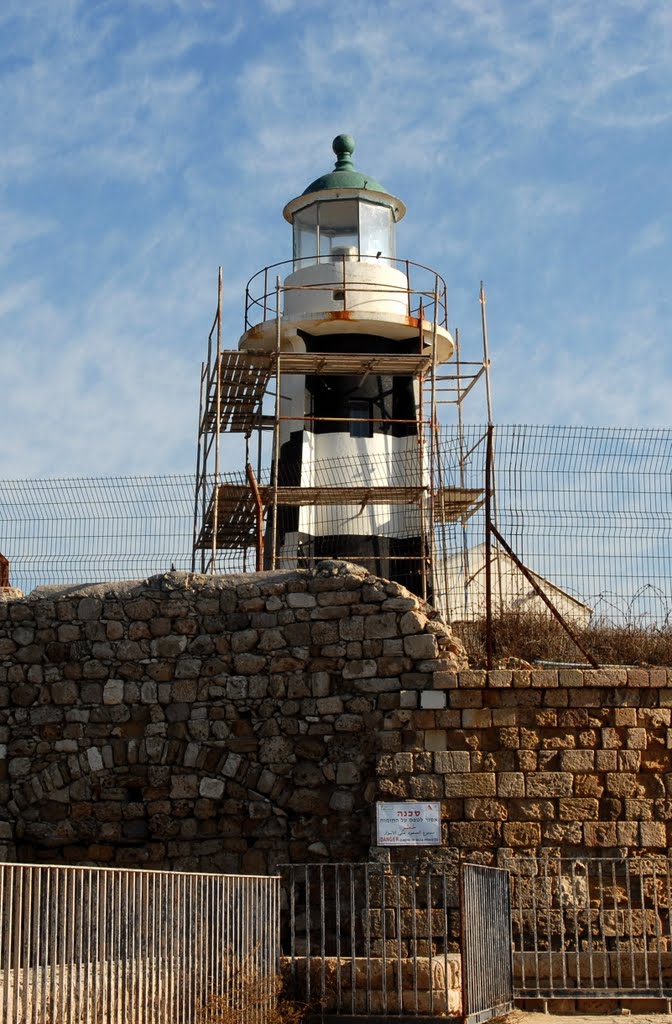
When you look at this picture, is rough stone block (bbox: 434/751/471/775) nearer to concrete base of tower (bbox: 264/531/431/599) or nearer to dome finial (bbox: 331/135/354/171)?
concrete base of tower (bbox: 264/531/431/599)

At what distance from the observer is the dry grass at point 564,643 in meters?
12.7

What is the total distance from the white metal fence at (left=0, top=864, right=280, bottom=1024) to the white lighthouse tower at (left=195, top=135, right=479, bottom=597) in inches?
296

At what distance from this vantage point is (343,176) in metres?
18.4

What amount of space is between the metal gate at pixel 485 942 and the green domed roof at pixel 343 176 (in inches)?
418

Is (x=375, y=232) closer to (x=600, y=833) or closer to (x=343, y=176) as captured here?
(x=343, y=176)

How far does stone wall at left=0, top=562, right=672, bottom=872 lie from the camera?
11.2 m

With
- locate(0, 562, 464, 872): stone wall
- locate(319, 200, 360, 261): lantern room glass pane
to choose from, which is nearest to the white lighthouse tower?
locate(319, 200, 360, 261): lantern room glass pane

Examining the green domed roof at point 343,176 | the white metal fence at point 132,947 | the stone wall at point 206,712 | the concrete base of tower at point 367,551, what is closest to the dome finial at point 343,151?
the green domed roof at point 343,176

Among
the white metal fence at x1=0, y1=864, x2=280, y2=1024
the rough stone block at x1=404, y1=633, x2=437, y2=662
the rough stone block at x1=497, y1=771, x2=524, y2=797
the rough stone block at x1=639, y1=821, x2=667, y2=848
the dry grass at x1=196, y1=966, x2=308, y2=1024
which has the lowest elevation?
the dry grass at x1=196, y1=966, x2=308, y2=1024

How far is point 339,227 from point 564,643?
25.4ft

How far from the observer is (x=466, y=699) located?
11320 millimetres

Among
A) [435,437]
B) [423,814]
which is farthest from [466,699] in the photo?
[435,437]

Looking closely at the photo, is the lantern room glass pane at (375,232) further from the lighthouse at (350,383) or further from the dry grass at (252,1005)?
the dry grass at (252,1005)

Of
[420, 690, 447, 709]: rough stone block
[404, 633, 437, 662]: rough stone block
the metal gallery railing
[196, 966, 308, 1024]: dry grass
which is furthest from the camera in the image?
[404, 633, 437, 662]: rough stone block
